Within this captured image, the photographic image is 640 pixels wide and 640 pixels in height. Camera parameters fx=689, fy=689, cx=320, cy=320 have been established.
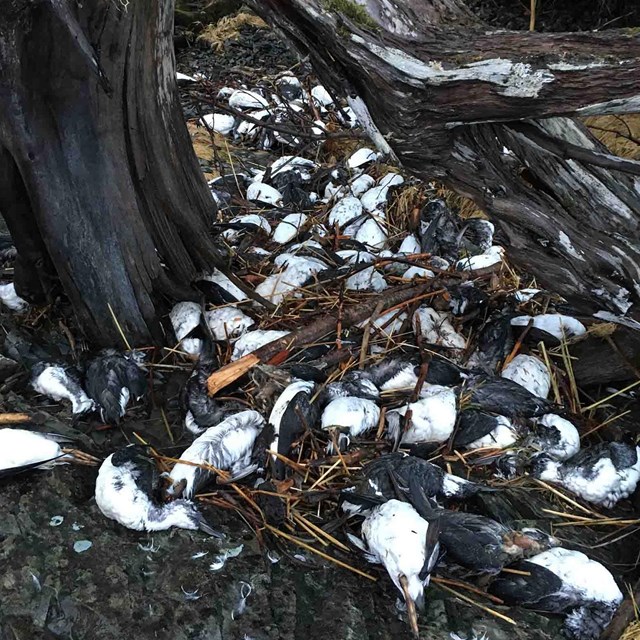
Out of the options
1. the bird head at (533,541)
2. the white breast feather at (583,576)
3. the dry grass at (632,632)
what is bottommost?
the dry grass at (632,632)

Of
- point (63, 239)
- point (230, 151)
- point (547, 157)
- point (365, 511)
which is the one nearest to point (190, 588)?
point (365, 511)

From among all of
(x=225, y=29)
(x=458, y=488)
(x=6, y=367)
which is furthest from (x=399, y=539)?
(x=225, y=29)

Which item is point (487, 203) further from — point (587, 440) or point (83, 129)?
point (83, 129)

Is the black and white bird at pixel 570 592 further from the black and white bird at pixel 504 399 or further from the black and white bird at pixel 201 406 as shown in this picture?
the black and white bird at pixel 201 406

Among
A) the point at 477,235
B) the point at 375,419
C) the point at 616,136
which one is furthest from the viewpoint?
the point at 616,136

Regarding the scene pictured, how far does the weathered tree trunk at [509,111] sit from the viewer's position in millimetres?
1790

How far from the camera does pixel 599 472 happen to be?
6.93 ft

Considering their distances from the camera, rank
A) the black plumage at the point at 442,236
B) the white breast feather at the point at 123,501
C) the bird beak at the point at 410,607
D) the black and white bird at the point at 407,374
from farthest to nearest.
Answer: the black plumage at the point at 442,236, the black and white bird at the point at 407,374, the white breast feather at the point at 123,501, the bird beak at the point at 410,607

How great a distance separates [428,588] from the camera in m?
1.79

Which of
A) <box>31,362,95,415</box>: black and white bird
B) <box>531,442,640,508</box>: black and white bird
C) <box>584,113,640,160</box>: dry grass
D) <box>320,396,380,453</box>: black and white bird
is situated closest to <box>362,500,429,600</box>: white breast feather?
<box>320,396,380,453</box>: black and white bird

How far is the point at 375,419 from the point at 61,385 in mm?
1073

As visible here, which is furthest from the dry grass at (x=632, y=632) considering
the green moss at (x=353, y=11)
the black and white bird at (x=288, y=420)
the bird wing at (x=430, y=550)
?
the green moss at (x=353, y=11)

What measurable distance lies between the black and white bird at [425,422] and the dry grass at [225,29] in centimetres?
548

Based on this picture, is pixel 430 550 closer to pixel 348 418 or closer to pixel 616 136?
pixel 348 418
